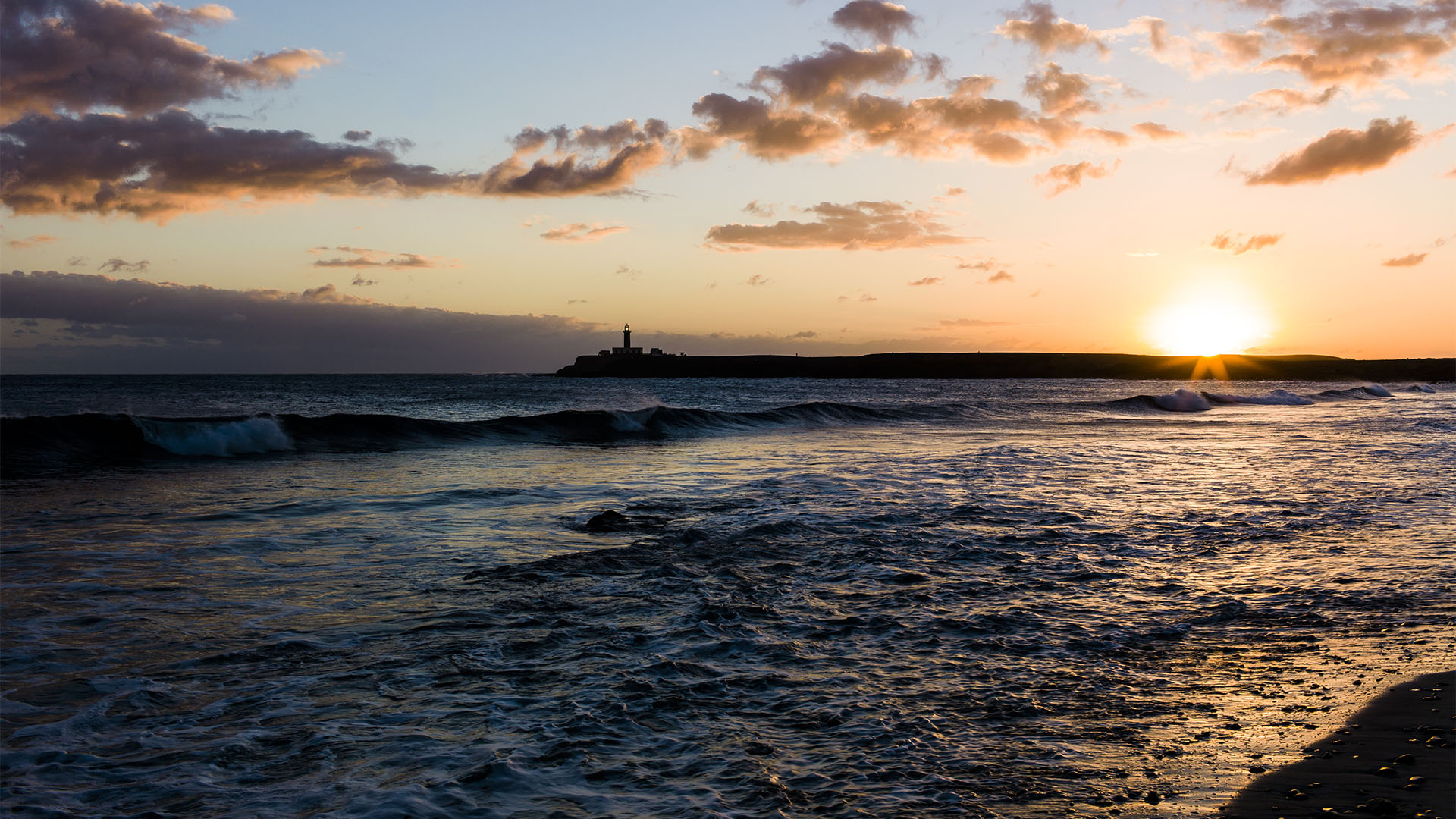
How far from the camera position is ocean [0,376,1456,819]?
349 centimetres

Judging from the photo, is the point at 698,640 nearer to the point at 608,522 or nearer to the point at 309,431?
the point at 608,522

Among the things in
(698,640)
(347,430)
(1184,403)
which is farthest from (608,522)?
(1184,403)

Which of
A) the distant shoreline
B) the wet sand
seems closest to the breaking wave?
the wet sand

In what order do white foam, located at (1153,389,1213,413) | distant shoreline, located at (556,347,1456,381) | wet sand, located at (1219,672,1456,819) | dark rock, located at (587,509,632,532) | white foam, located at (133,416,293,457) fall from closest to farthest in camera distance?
wet sand, located at (1219,672,1456,819) < dark rock, located at (587,509,632,532) < white foam, located at (133,416,293,457) < white foam, located at (1153,389,1213,413) < distant shoreline, located at (556,347,1456,381)

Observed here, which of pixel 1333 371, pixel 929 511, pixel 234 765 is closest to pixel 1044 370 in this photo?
pixel 1333 371

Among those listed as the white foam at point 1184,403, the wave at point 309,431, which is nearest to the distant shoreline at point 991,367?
the white foam at point 1184,403

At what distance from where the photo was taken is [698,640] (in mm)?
5309

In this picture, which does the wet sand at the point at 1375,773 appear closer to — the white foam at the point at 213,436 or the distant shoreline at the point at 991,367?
the white foam at the point at 213,436

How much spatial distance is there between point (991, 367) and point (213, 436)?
121m

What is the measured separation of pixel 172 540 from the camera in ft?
28.0

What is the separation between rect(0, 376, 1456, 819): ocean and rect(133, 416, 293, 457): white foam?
3.85 meters

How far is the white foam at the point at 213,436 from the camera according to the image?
17.2 meters

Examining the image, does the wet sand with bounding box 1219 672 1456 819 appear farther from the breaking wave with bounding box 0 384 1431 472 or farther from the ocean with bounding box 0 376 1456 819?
the breaking wave with bounding box 0 384 1431 472

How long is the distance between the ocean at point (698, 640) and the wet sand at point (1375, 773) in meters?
0.13
